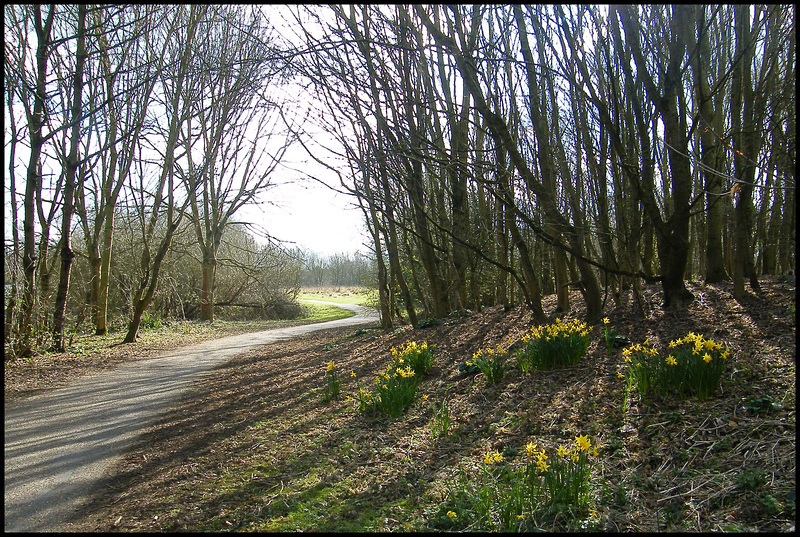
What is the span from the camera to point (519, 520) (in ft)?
7.82

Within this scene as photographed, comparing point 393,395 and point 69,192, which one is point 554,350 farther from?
point 69,192

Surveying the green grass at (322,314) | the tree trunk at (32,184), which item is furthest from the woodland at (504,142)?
the green grass at (322,314)

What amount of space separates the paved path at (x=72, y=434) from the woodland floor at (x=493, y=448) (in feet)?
0.71

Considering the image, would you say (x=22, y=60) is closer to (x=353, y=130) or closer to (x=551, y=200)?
(x=353, y=130)

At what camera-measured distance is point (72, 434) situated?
4.39 meters

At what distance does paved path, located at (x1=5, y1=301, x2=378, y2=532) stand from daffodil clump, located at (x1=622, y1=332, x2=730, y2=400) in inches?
152

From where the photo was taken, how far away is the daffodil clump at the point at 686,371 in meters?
3.31

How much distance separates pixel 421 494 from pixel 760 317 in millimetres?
3911

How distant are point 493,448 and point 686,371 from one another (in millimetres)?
1457

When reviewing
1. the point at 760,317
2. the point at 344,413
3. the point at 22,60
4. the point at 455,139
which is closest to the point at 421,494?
the point at 344,413

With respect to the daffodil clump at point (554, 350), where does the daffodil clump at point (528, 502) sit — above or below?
below

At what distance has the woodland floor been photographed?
8.11ft

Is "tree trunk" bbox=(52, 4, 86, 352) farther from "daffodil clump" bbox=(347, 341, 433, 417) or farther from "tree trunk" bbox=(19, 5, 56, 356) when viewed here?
"daffodil clump" bbox=(347, 341, 433, 417)

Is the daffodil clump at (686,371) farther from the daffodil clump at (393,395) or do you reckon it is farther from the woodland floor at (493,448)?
the daffodil clump at (393,395)
